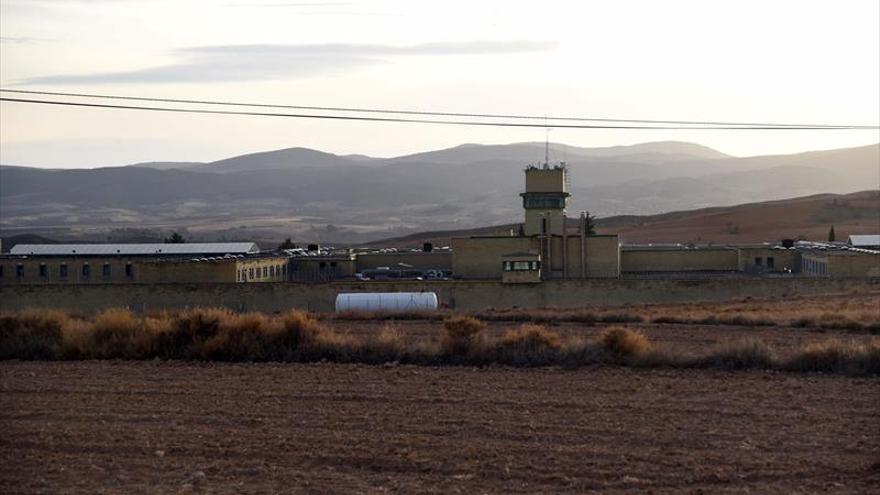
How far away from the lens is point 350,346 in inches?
1037

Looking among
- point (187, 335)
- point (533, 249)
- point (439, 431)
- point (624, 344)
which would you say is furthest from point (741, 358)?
point (533, 249)

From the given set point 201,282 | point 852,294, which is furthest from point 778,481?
point 201,282

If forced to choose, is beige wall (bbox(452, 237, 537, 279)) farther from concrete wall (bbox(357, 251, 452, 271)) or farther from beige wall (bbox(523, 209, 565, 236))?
concrete wall (bbox(357, 251, 452, 271))

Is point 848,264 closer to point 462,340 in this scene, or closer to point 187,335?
point 462,340

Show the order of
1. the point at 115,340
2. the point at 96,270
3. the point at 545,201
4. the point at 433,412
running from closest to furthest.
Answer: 1. the point at 433,412
2. the point at 115,340
3. the point at 96,270
4. the point at 545,201

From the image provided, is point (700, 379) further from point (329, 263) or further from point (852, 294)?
point (329, 263)

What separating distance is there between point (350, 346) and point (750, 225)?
91.4 meters

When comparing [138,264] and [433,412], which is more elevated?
[138,264]

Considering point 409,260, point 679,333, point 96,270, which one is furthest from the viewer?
point 409,260

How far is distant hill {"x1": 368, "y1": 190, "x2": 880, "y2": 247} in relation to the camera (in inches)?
4008

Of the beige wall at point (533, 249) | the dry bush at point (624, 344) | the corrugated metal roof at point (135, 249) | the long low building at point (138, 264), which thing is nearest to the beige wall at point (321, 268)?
the long low building at point (138, 264)

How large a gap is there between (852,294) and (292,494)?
36348 mm

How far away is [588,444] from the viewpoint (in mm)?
16438

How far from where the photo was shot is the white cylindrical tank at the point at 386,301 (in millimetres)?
43781
